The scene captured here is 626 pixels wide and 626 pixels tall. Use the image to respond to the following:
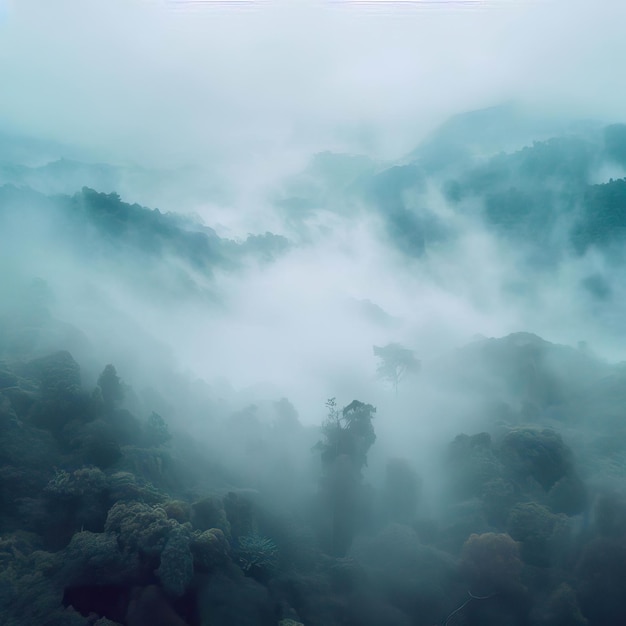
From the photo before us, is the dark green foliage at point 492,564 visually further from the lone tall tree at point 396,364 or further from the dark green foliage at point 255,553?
the lone tall tree at point 396,364

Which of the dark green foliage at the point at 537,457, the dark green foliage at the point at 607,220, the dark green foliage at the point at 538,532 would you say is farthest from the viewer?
the dark green foliage at the point at 607,220

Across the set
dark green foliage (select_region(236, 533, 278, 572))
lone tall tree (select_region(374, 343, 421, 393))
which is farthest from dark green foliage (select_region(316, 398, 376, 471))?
lone tall tree (select_region(374, 343, 421, 393))

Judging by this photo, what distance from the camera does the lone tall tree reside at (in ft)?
326

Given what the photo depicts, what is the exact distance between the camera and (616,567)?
4850cm

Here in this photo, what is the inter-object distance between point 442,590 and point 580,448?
4112 cm

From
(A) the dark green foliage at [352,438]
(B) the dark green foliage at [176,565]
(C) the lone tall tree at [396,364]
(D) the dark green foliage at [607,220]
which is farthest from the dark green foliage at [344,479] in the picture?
(D) the dark green foliage at [607,220]

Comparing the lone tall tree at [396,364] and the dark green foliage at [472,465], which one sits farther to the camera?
the lone tall tree at [396,364]

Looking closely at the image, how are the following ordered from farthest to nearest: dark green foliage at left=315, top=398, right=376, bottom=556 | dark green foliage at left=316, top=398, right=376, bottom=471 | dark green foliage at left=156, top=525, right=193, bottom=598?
dark green foliage at left=316, top=398, right=376, bottom=471 → dark green foliage at left=315, top=398, right=376, bottom=556 → dark green foliage at left=156, top=525, right=193, bottom=598

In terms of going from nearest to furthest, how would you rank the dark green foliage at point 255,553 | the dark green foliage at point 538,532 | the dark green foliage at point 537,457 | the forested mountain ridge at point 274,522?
1. the forested mountain ridge at point 274,522
2. the dark green foliage at point 255,553
3. the dark green foliage at point 538,532
4. the dark green foliage at point 537,457

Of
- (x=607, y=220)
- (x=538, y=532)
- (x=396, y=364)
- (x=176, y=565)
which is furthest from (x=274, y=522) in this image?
(x=607, y=220)

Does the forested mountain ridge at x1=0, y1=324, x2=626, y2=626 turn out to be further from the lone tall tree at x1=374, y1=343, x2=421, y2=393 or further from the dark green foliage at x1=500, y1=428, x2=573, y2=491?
the lone tall tree at x1=374, y1=343, x2=421, y2=393

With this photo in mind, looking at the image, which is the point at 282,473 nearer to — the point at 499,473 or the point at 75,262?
the point at 499,473

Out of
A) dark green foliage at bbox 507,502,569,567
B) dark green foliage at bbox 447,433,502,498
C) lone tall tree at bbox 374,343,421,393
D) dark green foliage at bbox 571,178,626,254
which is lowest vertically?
dark green foliage at bbox 507,502,569,567

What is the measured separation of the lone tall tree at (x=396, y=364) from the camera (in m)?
99.5
